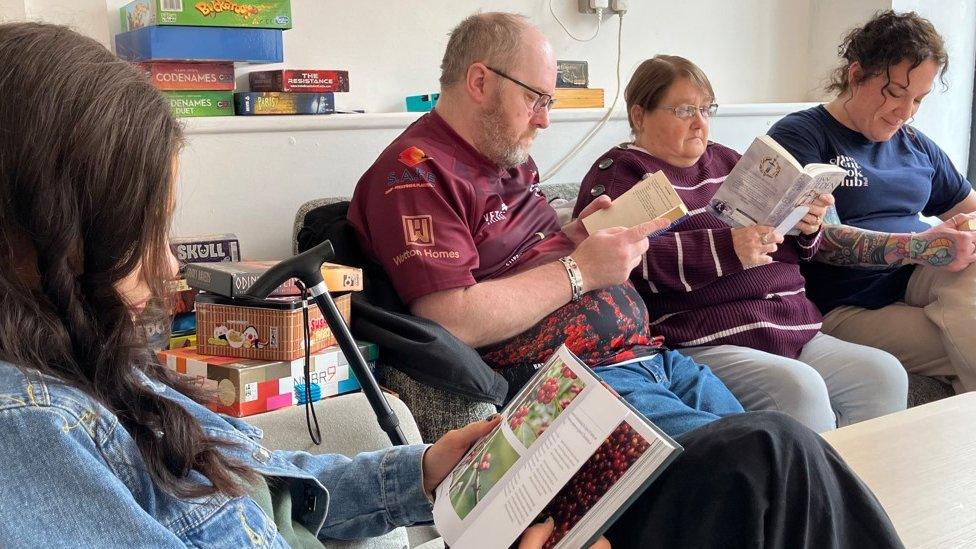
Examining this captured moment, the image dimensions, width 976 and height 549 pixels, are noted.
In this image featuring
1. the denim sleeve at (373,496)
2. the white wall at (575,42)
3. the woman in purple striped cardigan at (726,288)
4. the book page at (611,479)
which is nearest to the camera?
the book page at (611,479)

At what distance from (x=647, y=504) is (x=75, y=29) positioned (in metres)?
0.73

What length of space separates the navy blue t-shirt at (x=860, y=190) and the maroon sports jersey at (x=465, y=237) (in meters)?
0.78

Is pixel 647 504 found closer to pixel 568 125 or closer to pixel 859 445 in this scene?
pixel 859 445

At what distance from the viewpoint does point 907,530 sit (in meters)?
1.26

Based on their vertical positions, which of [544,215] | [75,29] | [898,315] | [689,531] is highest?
[75,29]

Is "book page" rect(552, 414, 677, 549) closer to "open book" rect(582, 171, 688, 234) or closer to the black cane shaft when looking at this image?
the black cane shaft

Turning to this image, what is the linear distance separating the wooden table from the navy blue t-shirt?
0.82 meters

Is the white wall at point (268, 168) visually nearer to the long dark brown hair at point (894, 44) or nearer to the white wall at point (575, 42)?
the white wall at point (575, 42)

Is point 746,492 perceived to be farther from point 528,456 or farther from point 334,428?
point 334,428

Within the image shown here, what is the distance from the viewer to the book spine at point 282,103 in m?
2.36

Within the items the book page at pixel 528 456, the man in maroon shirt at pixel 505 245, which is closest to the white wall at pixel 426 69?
the man in maroon shirt at pixel 505 245

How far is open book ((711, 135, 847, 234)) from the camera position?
2055 mm

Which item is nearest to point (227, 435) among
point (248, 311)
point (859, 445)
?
point (248, 311)

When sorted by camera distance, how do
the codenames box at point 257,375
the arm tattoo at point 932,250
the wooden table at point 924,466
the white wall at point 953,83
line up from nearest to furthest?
the wooden table at point 924,466 < the codenames box at point 257,375 < the arm tattoo at point 932,250 < the white wall at point 953,83
